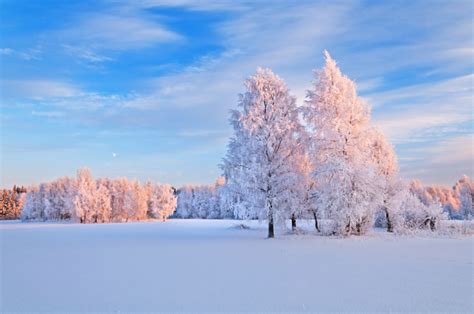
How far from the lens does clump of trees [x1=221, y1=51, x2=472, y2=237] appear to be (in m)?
27.6

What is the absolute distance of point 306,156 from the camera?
31438 mm

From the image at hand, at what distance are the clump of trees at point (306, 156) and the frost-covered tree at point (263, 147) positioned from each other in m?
0.07

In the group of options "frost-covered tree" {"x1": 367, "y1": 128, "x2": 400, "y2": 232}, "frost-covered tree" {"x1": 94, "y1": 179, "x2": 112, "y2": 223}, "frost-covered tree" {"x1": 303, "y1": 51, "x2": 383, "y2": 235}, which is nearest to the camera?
"frost-covered tree" {"x1": 303, "y1": 51, "x2": 383, "y2": 235}

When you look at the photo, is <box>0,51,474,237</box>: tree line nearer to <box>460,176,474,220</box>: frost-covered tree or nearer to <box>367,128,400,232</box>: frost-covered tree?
<box>367,128,400,232</box>: frost-covered tree

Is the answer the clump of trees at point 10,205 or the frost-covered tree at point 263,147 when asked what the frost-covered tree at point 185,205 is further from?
the frost-covered tree at point 263,147

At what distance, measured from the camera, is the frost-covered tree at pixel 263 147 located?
28656mm

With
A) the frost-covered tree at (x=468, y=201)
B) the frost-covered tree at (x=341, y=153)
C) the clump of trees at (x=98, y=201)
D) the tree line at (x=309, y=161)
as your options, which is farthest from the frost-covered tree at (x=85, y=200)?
the frost-covered tree at (x=468, y=201)

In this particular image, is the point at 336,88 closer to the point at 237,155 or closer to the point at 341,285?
the point at 237,155

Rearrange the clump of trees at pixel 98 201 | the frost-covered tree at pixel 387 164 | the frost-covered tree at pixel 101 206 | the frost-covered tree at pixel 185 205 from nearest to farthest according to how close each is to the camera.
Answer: the frost-covered tree at pixel 387 164 → the clump of trees at pixel 98 201 → the frost-covered tree at pixel 101 206 → the frost-covered tree at pixel 185 205

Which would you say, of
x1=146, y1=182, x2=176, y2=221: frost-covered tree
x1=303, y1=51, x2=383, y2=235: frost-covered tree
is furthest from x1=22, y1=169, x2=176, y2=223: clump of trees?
x1=303, y1=51, x2=383, y2=235: frost-covered tree

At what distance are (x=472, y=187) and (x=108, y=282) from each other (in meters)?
103

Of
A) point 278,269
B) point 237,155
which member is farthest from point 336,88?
point 278,269

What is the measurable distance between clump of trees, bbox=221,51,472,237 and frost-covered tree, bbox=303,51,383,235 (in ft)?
0.23

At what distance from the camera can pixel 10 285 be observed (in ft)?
44.5
